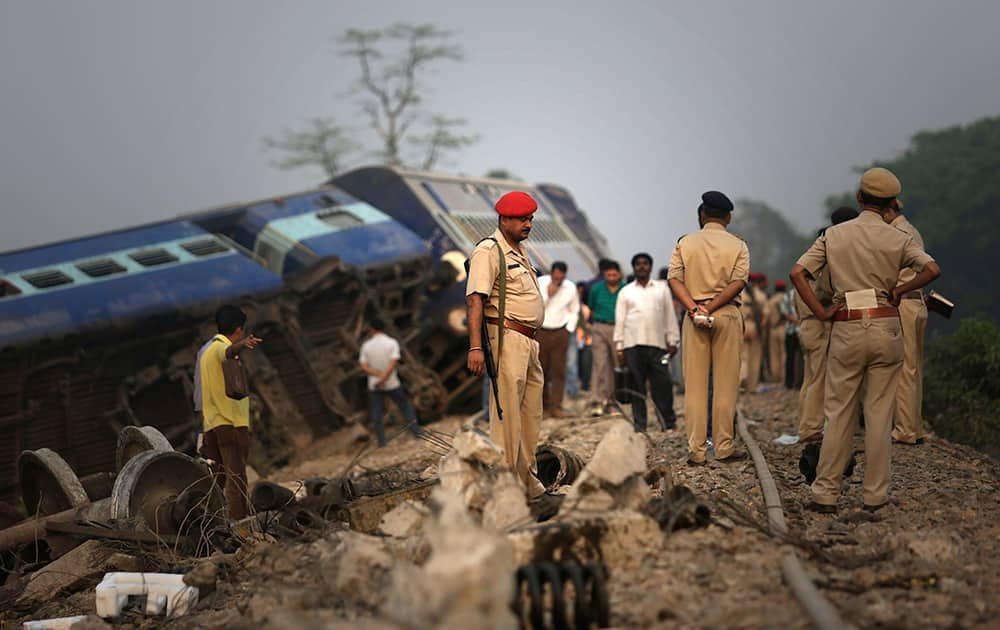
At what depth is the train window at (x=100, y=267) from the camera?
1332cm

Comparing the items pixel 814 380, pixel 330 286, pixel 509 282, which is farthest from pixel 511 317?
pixel 330 286

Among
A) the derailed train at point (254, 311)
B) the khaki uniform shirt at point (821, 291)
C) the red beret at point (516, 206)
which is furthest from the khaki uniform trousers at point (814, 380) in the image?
the derailed train at point (254, 311)

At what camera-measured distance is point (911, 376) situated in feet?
30.2

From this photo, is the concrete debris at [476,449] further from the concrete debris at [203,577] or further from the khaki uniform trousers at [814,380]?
the khaki uniform trousers at [814,380]

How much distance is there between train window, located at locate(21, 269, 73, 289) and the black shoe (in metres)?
9.52

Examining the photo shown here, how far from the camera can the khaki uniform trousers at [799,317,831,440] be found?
9359mm

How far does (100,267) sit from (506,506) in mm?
9599

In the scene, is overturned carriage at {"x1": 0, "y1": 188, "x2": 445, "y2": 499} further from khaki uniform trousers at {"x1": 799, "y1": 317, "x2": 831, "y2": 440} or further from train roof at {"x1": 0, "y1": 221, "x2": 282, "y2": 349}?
khaki uniform trousers at {"x1": 799, "y1": 317, "x2": 831, "y2": 440}

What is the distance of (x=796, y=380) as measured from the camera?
15508mm

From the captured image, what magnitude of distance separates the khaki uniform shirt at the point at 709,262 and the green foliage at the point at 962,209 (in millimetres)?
30752

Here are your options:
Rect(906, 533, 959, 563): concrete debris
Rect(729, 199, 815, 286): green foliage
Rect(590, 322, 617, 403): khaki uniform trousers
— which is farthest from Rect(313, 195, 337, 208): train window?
Rect(729, 199, 815, 286): green foliage

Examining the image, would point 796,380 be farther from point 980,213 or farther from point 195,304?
point 980,213

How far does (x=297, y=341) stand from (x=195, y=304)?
1609 millimetres

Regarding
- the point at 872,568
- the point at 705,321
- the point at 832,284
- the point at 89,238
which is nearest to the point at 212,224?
the point at 89,238
